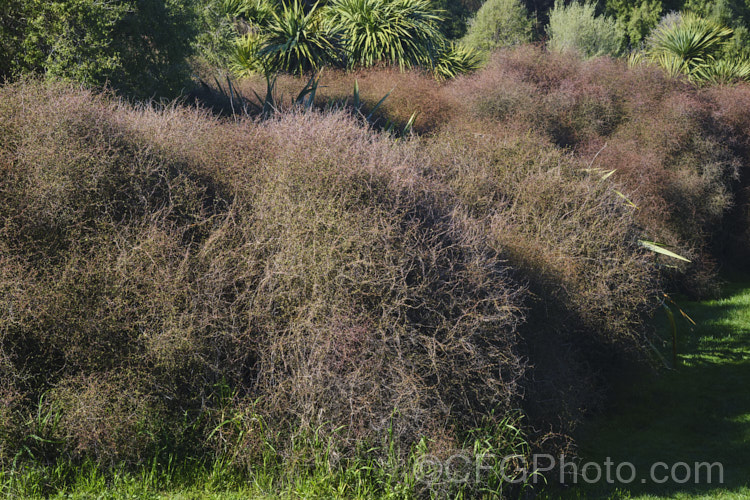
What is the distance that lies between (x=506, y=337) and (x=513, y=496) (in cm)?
119

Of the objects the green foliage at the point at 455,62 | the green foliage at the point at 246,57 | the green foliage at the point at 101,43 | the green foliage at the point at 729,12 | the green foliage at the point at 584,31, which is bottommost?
the green foliage at the point at 246,57

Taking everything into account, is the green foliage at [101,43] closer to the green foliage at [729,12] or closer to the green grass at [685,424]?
the green grass at [685,424]

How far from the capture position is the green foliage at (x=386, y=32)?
14.5 meters

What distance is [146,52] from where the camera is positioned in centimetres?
1075

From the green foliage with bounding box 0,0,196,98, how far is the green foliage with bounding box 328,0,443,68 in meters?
4.80

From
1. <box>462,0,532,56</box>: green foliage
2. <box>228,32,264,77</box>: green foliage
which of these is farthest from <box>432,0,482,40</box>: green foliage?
<box>228,32,264,77</box>: green foliage

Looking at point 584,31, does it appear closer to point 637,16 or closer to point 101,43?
point 637,16

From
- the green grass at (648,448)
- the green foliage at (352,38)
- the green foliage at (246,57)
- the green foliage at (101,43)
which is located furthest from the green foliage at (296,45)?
the green grass at (648,448)

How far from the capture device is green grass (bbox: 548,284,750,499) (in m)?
5.53

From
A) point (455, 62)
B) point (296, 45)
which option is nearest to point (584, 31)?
point (455, 62)

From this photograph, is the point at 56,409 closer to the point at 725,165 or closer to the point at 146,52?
the point at 146,52

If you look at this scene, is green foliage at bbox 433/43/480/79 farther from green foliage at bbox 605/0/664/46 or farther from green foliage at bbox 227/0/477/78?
green foliage at bbox 605/0/664/46

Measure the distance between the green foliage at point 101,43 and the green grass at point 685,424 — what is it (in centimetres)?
810

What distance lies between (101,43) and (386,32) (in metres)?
6.73
